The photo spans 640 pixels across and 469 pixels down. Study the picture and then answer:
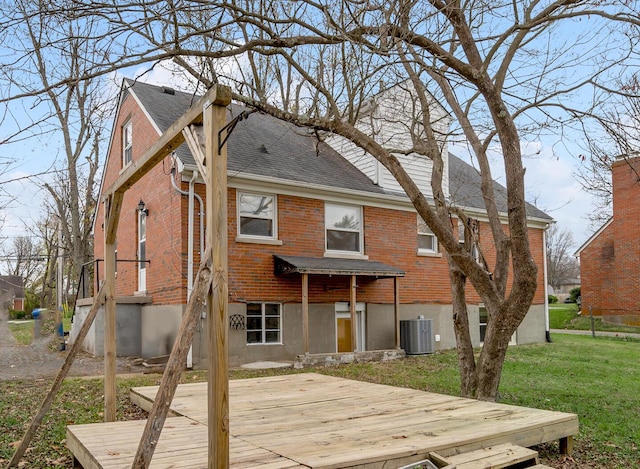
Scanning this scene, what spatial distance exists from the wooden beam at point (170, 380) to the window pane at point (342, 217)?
1052cm

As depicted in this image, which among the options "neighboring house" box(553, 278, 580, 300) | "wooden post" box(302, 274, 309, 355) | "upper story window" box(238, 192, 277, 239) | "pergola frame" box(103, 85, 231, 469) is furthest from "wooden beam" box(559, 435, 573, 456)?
"neighboring house" box(553, 278, 580, 300)

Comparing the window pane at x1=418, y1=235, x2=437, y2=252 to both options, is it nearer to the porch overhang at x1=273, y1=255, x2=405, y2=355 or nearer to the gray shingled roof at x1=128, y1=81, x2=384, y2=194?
the porch overhang at x1=273, y1=255, x2=405, y2=355

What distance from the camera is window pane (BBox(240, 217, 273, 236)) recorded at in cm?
1229

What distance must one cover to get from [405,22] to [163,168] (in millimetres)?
7636

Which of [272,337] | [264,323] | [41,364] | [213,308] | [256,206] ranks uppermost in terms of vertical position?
[256,206]

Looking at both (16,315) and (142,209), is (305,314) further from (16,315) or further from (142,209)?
(16,315)

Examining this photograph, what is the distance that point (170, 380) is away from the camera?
3232mm

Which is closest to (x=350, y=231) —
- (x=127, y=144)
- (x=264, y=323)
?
(x=264, y=323)

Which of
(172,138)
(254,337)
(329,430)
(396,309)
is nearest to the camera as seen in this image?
(172,138)

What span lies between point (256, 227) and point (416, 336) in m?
5.14

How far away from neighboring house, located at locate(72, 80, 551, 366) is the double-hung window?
0.03m

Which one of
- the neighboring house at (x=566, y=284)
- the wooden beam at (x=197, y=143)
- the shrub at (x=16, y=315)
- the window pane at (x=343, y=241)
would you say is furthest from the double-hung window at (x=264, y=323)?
the neighboring house at (x=566, y=284)

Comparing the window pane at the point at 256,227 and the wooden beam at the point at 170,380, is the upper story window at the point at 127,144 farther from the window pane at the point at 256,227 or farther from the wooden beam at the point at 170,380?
the wooden beam at the point at 170,380

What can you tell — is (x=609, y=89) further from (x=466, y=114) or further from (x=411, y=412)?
(x=411, y=412)
